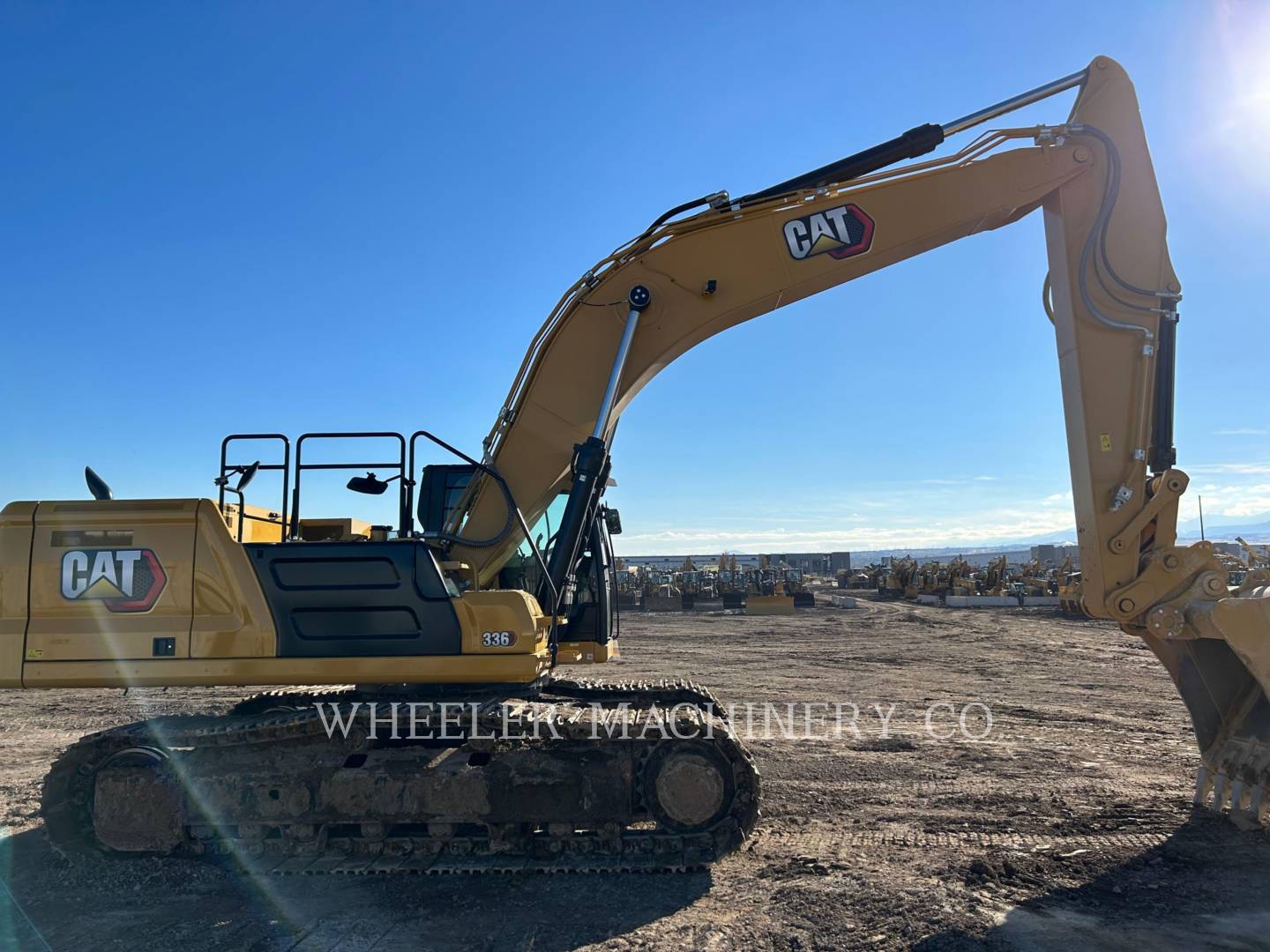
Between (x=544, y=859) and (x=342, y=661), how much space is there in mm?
1959

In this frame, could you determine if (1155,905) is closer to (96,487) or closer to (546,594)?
(546,594)

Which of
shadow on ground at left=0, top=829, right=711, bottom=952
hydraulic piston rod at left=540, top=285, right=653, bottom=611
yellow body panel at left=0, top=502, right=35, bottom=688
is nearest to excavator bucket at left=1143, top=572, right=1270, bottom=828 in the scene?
shadow on ground at left=0, top=829, right=711, bottom=952

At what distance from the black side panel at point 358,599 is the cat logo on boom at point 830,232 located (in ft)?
11.9

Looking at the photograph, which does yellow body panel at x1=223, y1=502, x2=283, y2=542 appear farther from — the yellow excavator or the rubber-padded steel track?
the rubber-padded steel track

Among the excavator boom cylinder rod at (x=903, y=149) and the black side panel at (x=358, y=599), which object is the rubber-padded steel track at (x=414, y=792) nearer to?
the black side panel at (x=358, y=599)

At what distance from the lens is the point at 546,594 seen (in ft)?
20.9

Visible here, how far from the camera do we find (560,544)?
6250mm

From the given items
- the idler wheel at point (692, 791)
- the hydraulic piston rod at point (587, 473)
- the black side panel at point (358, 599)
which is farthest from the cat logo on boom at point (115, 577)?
the idler wheel at point (692, 791)

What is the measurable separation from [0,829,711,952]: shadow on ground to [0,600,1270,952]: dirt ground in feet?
0.06

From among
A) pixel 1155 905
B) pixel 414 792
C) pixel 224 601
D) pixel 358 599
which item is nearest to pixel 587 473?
pixel 358 599

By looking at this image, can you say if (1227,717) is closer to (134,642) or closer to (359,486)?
(359,486)

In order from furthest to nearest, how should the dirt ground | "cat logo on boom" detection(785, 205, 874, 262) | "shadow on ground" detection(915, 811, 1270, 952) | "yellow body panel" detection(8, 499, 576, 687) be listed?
"cat logo on boom" detection(785, 205, 874, 262)
"yellow body panel" detection(8, 499, 576, 687)
the dirt ground
"shadow on ground" detection(915, 811, 1270, 952)

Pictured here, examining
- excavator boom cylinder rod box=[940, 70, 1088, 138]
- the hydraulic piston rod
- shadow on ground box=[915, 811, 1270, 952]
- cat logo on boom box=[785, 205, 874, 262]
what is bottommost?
shadow on ground box=[915, 811, 1270, 952]

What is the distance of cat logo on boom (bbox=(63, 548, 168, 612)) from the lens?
585cm
